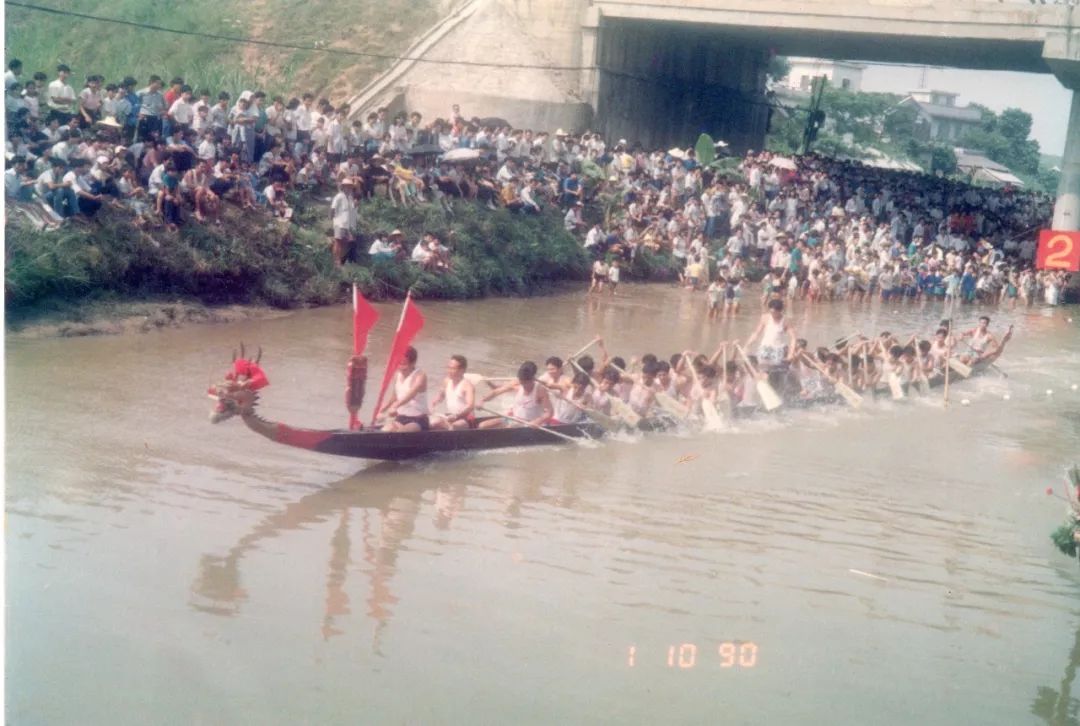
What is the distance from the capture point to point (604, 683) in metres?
5.79

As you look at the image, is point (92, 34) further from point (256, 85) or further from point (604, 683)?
point (604, 683)

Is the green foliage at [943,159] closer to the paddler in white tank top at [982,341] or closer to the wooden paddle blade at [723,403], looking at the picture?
the paddler in white tank top at [982,341]

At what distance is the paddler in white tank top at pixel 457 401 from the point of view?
938cm

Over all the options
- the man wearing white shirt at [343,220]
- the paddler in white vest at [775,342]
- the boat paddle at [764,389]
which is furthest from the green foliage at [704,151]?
the boat paddle at [764,389]

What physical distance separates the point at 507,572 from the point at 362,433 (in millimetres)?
2004

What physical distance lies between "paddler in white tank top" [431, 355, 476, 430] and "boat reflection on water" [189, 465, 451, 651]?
69cm

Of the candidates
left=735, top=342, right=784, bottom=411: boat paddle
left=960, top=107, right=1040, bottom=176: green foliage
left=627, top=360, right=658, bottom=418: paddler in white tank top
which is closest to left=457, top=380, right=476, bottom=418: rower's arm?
left=627, top=360, right=658, bottom=418: paddler in white tank top

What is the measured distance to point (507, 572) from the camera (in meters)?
7.09

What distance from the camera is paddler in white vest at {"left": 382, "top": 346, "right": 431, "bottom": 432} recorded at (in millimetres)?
8992

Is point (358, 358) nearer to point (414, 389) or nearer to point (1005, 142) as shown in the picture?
point (414, 389)

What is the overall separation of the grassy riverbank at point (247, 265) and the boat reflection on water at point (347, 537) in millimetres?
5106

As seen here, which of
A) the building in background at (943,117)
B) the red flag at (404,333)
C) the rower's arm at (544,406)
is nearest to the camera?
the red flag at (404,333)

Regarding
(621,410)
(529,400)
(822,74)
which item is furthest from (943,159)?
(529,400)


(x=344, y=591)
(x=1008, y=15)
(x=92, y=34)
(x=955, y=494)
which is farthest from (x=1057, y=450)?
(x=92, y=34)
